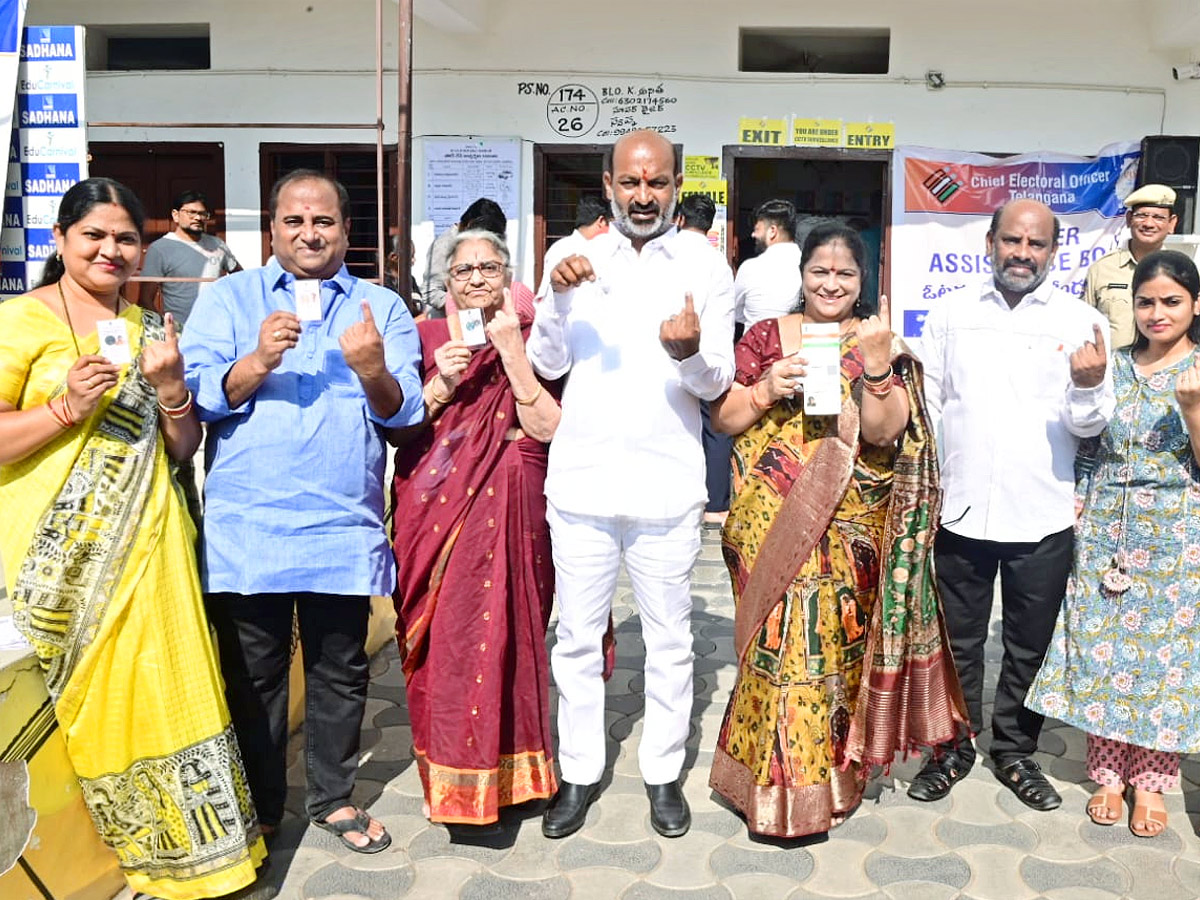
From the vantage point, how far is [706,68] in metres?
8.33

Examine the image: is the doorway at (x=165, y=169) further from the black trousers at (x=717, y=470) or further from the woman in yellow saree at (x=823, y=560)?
the woman in yellow saree at (x=823, y=560)

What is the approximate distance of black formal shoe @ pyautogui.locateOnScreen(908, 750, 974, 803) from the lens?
3.24 metres

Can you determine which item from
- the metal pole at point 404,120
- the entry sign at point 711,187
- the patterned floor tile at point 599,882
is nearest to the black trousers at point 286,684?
the patterned floor tile at point 599,882

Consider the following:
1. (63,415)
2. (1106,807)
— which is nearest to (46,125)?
(63,415)

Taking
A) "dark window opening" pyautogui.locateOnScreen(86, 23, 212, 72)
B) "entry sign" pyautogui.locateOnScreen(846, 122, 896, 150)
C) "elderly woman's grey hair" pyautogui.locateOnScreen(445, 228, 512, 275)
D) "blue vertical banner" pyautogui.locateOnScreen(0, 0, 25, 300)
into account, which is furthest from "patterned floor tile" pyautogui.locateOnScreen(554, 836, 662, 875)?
"dark window opening" pyautogui.locateOnScreen(86, 23, 212, 72)

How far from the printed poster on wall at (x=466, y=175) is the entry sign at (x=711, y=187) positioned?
53.3 inches

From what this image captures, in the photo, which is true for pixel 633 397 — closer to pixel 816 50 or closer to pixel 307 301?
pixel 307 301

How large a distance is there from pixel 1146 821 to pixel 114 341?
3.01 meters

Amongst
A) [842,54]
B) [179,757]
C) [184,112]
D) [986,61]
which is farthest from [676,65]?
[179,757]

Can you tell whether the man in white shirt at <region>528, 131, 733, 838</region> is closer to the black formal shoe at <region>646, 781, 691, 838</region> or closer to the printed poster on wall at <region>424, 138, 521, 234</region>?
the black formal shoe at <region>646, 781, 691, 838</region>

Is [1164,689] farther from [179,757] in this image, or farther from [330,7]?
[330,7]

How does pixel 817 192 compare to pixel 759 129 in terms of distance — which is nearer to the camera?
pixel 759 129

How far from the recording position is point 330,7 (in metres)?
8.35

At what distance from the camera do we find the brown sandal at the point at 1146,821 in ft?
9.98
